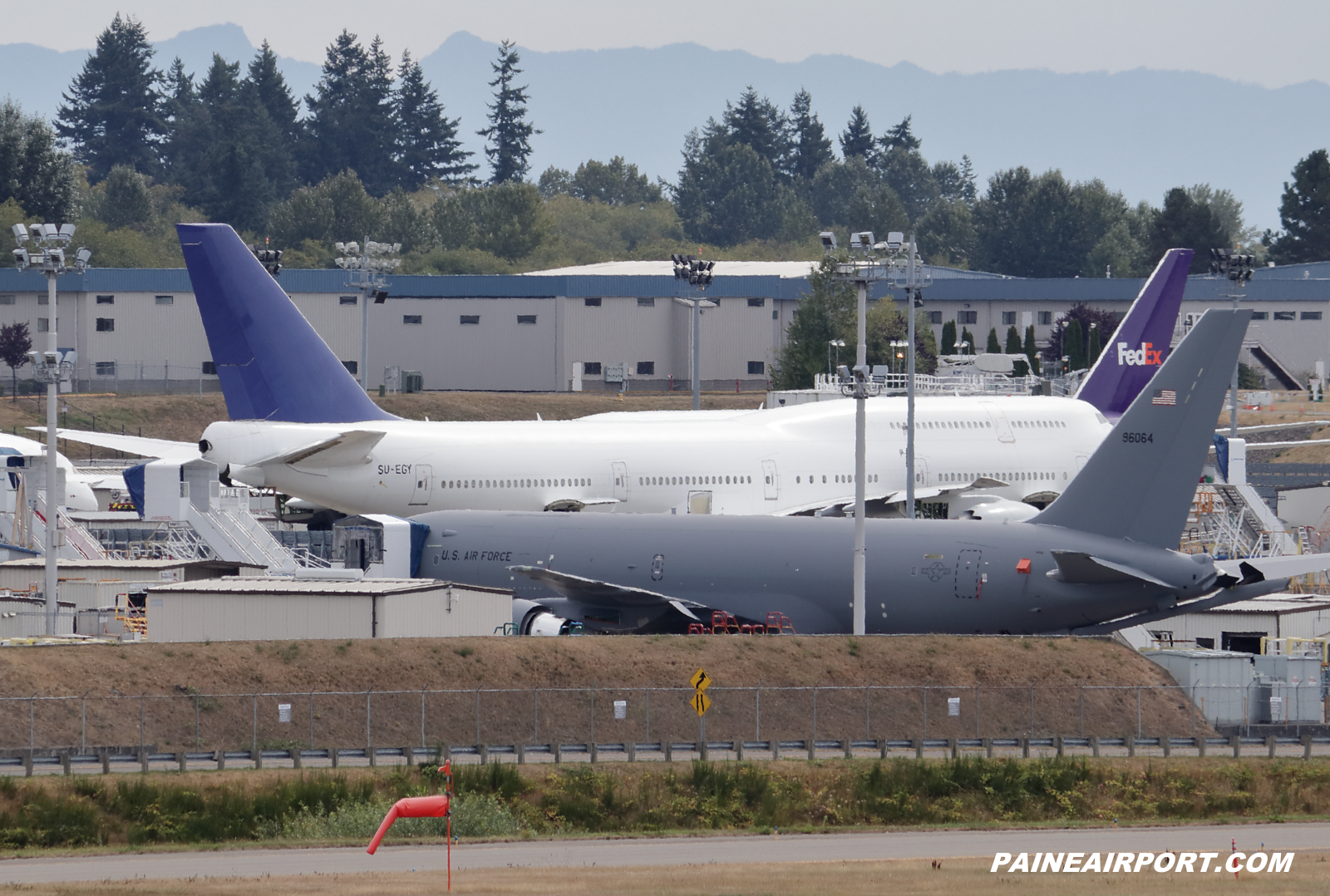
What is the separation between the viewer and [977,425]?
63.5m

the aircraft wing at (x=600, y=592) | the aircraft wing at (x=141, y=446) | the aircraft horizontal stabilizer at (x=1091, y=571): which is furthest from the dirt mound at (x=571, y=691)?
the aircraft wing at (x=141, y=446)

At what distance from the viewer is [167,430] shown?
105 meters

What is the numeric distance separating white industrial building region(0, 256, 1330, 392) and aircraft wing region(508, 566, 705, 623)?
224 ft

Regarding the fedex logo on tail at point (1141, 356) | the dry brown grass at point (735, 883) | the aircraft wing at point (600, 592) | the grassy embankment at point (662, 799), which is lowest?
the grassy embankment at point (662, 799)

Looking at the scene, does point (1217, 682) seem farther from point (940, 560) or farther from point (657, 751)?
point (657, 751)

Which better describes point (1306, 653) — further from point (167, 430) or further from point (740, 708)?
point (167, 430)

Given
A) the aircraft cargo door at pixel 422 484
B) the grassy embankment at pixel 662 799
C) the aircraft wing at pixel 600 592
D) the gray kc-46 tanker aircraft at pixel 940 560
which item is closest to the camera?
the grassy embankment at pixel 662 799

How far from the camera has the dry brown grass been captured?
25.2 metres

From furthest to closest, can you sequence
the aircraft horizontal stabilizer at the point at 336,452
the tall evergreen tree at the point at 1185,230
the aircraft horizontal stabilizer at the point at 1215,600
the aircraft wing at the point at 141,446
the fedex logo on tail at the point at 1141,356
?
1. the tall evergreen tree at the point at 1185,230
2. the fedex logo on tail at the point at 1141,356
3. the aircraft wing at the point at 141,446
4. the aircraft horizontal stabilizer at the point at 336,452
5. the aircraft horizontal stabilizer at the point at 1215,600

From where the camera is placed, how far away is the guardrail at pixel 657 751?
1379 inches

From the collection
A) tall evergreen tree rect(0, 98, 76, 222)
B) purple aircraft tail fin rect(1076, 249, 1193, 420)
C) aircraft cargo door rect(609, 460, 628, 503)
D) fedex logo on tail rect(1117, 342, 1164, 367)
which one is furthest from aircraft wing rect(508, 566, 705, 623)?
tall evergreen tree rect(0, 98, 76, 222)

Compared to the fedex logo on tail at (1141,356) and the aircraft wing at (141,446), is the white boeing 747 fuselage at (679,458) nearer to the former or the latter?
the fedex logo on tail at (1141,356)

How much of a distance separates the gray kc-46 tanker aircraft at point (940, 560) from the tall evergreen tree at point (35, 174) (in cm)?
11214

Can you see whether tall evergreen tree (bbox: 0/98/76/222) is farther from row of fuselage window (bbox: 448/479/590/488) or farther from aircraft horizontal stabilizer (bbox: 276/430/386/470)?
aircraft horizontal stabilizer (bbox: 276/430/386/470)
